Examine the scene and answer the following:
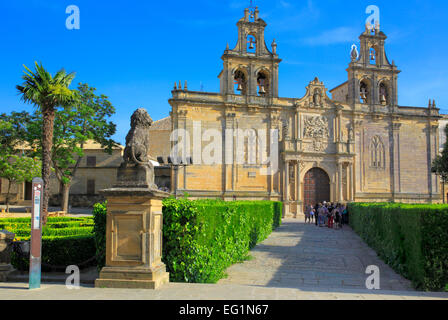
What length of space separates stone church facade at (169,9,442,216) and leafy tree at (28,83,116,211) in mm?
6815

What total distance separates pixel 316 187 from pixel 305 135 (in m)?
4.65

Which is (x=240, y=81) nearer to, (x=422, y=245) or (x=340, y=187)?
(x=340, y=187)

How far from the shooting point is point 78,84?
32.8m

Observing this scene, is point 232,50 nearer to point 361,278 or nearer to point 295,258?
point 295,258

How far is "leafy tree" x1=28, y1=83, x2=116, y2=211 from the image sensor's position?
3070 cm

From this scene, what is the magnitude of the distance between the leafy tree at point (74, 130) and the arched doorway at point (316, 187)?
686 inches

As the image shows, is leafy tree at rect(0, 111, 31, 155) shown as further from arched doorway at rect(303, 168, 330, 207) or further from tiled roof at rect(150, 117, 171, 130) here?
arched doorway at rect(303, 168, 330, 207)

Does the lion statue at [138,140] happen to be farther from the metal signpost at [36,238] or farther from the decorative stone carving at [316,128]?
the decorative stone carving at [316,128]

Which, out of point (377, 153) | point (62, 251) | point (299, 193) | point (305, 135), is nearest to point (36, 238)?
point (62, 251)

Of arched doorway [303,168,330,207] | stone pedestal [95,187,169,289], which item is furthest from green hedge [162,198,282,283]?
arched doorway [303,168,330,207]

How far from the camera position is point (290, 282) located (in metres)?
9.11

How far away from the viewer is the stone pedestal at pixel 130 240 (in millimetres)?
6941

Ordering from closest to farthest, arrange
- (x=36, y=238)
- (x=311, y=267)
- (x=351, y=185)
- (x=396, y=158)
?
(x=36, y=238) < (x=311, y=267) < (x=351, y=185) < (x=396, y=158)
